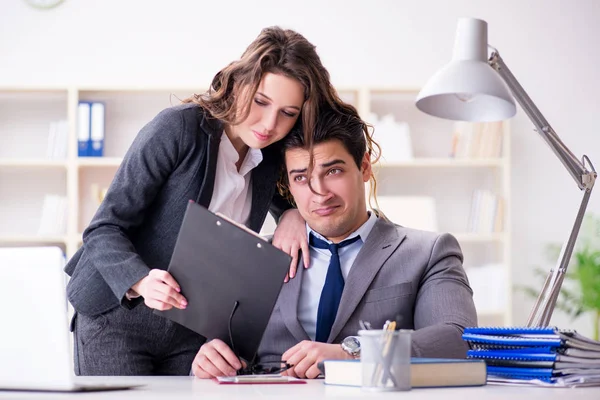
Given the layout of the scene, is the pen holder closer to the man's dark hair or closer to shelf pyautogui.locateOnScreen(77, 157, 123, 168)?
the man's dark hair

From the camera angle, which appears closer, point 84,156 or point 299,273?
point 299,273

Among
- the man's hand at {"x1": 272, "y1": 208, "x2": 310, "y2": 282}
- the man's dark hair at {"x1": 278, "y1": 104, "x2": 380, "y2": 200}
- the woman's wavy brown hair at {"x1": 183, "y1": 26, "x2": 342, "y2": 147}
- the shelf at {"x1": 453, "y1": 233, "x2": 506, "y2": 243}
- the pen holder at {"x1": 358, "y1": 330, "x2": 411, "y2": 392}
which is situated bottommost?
the pen holder at {"x1": 358, "y1": 330, "x2": 411, "y2": 392}

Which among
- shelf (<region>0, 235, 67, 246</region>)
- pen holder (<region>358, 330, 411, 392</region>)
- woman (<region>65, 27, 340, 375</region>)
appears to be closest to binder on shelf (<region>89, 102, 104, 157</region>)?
shelf (<region>0, 235, 67, 246</region>)

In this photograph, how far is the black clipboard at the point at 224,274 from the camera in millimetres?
1576

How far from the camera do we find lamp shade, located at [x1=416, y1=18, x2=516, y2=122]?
1541 mm

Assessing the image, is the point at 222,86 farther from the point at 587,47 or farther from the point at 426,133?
the point at 587,47

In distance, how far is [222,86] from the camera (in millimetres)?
2049

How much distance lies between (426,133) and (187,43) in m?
1.54

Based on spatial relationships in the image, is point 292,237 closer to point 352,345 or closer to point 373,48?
point 352,345

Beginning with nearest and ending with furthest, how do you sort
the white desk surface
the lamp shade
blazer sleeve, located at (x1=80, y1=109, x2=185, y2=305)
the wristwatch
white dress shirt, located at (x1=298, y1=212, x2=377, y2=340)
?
the white desk surface → the lamp shade → the wristwatch → blazer sleeve, located at (x1=80, y1=109, x2=185, y2=305) → white dress shirt, located at (x1=298, y1=212, x2=377, y2=340)

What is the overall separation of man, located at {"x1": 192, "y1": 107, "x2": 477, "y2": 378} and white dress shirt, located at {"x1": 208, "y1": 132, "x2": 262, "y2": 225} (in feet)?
0.35

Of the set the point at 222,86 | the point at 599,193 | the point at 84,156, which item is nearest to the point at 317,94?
the point at 222,86

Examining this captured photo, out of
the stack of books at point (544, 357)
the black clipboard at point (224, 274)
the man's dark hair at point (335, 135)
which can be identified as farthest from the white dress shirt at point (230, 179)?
the stack of books at point (544, 357)

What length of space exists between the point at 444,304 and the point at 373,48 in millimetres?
3227
